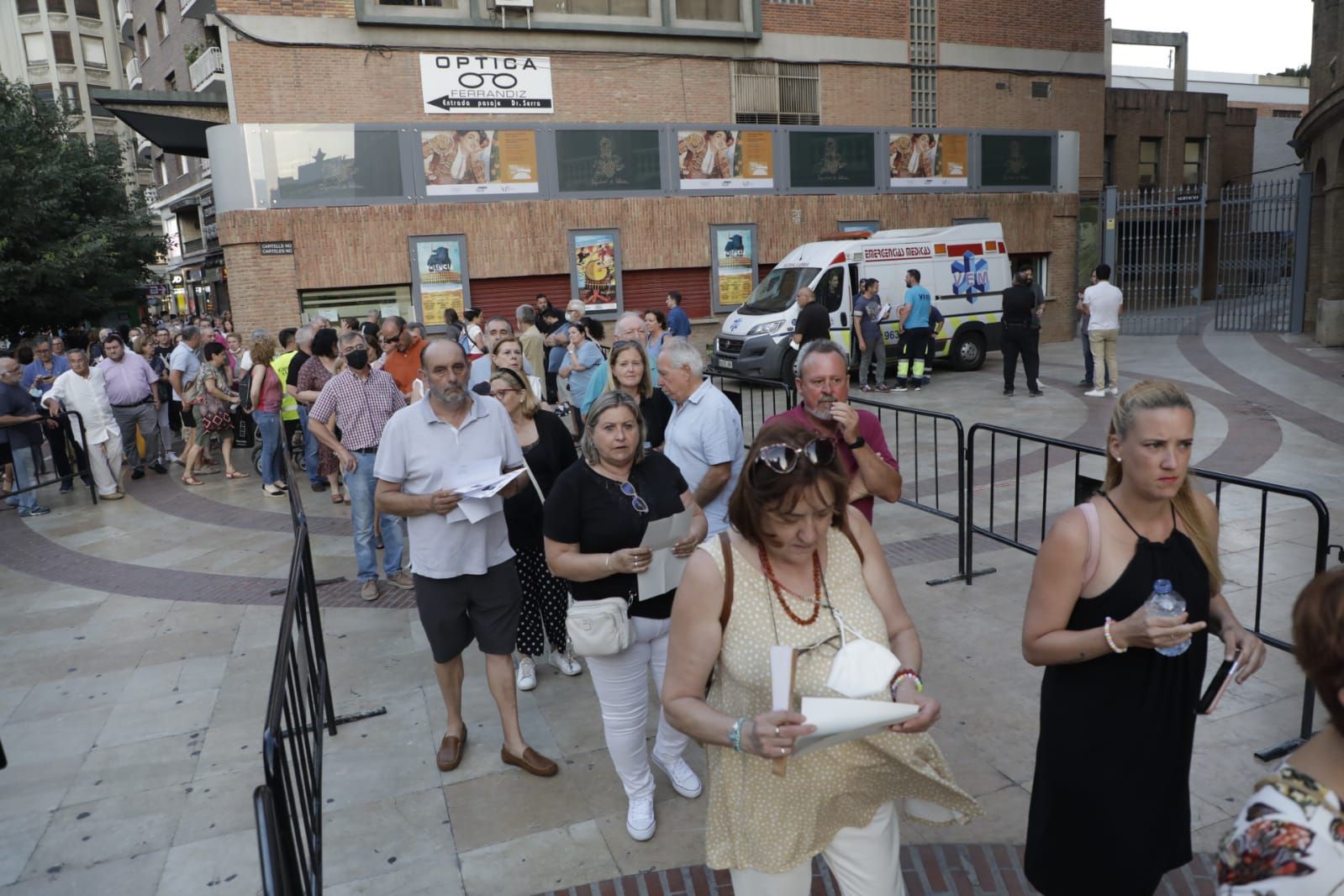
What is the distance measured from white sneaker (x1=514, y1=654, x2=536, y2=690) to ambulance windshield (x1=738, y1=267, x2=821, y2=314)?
1156 cm

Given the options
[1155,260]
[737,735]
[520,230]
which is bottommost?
[737,735]

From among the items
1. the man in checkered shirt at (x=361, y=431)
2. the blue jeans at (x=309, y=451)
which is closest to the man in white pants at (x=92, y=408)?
the blue jeans at (x=309, y=451)

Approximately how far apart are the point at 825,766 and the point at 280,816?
1566mm

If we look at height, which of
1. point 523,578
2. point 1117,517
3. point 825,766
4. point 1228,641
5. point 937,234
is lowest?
point 523,578

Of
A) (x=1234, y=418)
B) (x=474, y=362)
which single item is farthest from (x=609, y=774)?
(x=1234, y=418)

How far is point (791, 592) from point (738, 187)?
62.5 feet

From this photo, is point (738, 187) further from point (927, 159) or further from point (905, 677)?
point (905, 677)

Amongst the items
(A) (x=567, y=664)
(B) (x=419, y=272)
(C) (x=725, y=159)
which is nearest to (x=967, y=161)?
(C) (x=725, y=159)

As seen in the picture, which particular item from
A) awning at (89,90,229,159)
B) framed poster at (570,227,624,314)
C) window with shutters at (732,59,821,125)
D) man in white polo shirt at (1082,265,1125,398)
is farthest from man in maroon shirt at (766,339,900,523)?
window with shutters at (732,59,821,125)

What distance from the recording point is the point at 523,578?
5.20 m

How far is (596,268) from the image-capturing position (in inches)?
763

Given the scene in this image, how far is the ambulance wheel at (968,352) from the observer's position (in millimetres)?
17688

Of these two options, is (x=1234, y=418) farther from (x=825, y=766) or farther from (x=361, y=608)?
(x=825, y=766)

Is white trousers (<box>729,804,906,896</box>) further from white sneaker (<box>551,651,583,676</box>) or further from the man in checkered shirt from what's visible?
the man in checkered shirt
